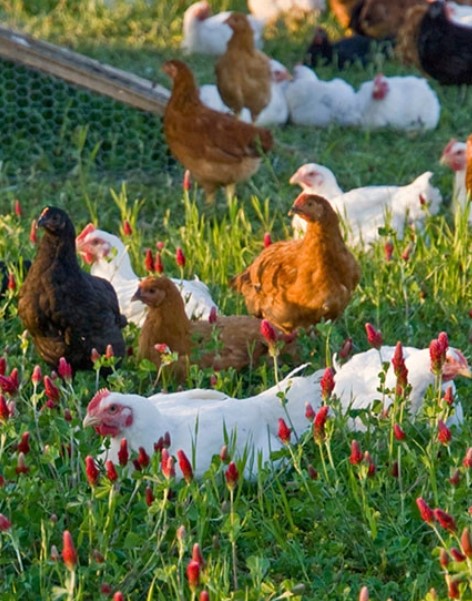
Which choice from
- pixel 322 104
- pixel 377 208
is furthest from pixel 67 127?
pixel 377 208

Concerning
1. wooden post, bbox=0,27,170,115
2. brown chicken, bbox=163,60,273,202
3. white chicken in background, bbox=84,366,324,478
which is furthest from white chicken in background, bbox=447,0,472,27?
white chicken in background, bbox=84,366,324,478

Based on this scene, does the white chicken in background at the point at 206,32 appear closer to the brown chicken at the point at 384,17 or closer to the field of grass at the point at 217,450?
the brown chicken at the point at 384,17

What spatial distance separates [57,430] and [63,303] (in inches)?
37.5

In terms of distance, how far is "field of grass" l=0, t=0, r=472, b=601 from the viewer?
11.8ft

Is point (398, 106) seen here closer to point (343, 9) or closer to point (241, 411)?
point (343, 9)

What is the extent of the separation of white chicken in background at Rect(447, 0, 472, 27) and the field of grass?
182 centimetres

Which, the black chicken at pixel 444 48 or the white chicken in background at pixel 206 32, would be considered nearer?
the black chicken at pixel 444 48

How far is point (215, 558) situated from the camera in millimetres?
3766

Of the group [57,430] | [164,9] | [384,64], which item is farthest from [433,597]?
[164,9]

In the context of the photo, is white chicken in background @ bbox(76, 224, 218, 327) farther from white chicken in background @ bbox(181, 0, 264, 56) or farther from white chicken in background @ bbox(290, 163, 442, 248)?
white chicken in background @ bbox(181, 0, 264, 56)

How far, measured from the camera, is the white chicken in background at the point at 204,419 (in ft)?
13.4

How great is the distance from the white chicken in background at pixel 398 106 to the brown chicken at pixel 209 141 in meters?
1.84

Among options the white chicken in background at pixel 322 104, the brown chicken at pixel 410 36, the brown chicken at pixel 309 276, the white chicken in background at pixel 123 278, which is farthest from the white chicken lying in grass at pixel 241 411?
the brown chicken at pixel 410 36

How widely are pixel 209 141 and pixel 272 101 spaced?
1.92 meters
